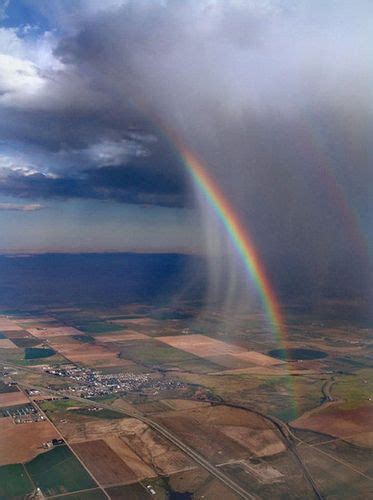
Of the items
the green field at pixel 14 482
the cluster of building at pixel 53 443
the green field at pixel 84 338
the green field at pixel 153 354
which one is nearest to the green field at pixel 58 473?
the green field at pixel 14 482

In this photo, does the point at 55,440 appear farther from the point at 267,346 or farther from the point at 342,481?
the point at 267,346

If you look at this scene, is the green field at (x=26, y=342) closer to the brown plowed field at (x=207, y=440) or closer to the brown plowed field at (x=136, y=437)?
the brown plowed field at (x=136, y=437)

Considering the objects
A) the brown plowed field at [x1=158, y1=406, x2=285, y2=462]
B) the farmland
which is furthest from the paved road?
the brown plowed field at [x1=158, y1=406, x2=285, y2=462]

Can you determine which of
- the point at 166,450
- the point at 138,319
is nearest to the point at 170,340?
the point at 138,319

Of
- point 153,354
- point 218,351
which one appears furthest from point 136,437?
point 218,351

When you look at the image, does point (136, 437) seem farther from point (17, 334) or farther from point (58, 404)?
point (17, 334)

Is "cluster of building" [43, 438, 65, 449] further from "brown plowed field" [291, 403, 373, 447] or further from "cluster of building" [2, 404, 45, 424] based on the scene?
"brown plowed field" [291, 403, 373, 447]
